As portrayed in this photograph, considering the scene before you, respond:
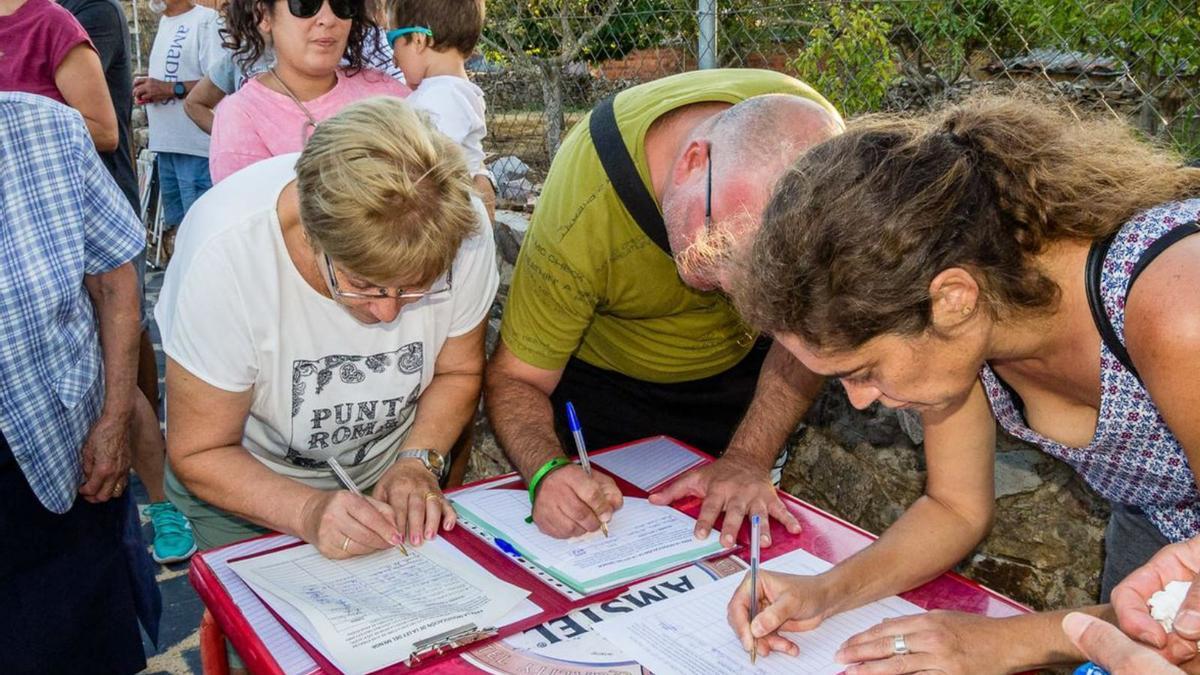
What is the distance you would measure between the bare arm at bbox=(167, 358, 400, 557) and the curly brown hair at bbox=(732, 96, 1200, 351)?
911mm

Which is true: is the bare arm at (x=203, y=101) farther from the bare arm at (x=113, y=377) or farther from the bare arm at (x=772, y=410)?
the bare arm at (x=772, y=410)

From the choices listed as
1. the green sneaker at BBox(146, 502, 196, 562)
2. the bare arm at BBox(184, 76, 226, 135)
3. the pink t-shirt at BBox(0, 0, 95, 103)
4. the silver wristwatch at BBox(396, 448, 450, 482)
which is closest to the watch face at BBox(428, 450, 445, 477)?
the silver wristwatch at BBox(396, 448, 450, 482)

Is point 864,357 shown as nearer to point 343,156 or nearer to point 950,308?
point 950,308

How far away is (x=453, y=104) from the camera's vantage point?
3.34 m

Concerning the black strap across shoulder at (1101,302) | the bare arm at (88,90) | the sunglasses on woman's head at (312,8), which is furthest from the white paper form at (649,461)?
the bare arm at (88,90)

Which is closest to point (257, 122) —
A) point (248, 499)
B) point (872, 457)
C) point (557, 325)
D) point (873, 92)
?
point (557, 325)

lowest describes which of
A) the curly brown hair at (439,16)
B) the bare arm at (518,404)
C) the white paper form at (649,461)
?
the white paper form at (649,461)

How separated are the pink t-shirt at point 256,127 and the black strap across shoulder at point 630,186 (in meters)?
0.95

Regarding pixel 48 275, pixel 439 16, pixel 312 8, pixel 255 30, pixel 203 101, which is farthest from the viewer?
Answer: pixel 203 101

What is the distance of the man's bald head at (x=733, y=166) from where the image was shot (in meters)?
1.93

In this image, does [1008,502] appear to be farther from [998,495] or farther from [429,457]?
[429,457]

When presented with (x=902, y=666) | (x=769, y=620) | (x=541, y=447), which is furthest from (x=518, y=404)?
(x=902, y=666)

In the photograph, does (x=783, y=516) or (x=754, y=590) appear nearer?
(x=754, y=590)

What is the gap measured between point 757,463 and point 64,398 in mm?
1526
